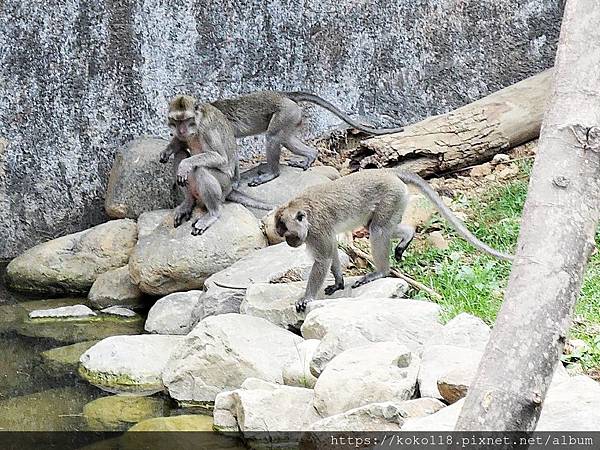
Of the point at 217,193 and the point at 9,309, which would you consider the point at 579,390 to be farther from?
the point at 9,309

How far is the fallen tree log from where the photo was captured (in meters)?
10.2

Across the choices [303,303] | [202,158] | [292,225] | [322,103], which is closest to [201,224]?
[202,158]

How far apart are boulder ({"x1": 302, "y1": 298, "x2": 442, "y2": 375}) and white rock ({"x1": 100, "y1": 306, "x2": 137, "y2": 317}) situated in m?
2.87

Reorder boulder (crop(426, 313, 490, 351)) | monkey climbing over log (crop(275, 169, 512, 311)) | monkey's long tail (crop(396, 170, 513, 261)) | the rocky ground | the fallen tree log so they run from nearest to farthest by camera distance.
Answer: the rocky ground < boulder (crop(426, 313, 490, 351)) < monkey climbing over log (crop(275, 169, 512, 311)) < monkey's long tail (crop(396, 170, 513, 261)) < the fallen tree log

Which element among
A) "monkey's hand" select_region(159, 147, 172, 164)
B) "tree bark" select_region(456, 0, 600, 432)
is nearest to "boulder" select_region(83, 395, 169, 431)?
"monkey's hand" select_region(159, 147, 172, 164)

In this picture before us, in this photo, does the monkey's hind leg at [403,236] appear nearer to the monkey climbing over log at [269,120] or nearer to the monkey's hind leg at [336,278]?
the monkey's hind leg at [336,278]

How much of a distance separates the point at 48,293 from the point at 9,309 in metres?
0.58

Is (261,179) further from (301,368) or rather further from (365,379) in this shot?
(365,379)

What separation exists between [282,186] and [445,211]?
2.78m

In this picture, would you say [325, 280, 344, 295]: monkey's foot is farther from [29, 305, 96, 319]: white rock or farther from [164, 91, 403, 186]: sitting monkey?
[29, 305, 96, 319]: white rock

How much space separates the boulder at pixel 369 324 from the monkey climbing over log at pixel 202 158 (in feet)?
8.70

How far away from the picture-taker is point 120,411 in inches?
282

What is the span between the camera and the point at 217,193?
964 cm

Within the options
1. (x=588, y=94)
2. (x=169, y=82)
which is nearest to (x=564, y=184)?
(x=588, y=94)
